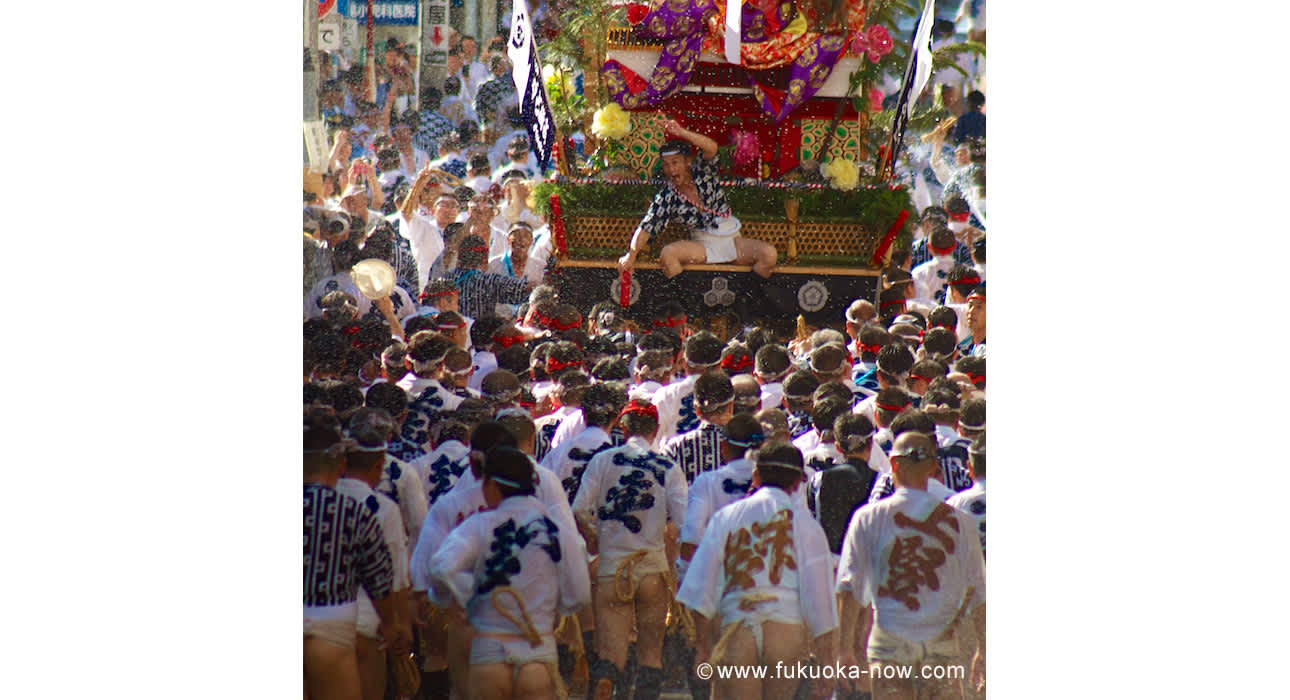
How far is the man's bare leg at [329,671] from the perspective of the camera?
4.50m

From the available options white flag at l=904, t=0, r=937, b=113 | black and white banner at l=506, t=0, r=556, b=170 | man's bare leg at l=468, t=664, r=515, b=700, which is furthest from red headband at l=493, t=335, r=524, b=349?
white flag at l=904, t=0, r=937, b=113

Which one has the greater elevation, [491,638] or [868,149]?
[868,149]

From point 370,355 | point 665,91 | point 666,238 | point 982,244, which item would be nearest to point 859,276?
point 982,244

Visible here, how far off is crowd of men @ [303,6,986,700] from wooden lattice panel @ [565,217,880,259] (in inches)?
7.4

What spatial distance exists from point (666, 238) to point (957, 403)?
57.7 inches

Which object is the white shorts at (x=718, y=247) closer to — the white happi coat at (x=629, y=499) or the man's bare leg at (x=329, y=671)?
the white happi coat at (x=629, y=499)

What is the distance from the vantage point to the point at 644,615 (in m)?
4.55

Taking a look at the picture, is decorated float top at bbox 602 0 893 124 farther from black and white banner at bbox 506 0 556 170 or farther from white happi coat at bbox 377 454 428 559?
white happi coat at bbox 377 454 428 559

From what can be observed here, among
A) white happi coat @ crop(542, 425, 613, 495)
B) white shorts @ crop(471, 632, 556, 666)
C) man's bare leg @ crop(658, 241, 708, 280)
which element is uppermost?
man's bare leg @ crop(658, 241, 708, 280)

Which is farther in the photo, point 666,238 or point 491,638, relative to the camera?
point 666,238

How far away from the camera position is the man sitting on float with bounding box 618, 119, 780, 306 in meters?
4.75

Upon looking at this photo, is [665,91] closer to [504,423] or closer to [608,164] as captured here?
[608,164]

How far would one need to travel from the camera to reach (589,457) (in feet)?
15.1

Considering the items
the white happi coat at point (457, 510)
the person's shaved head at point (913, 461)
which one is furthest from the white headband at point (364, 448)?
the person's shaved head at point (913, 461)
